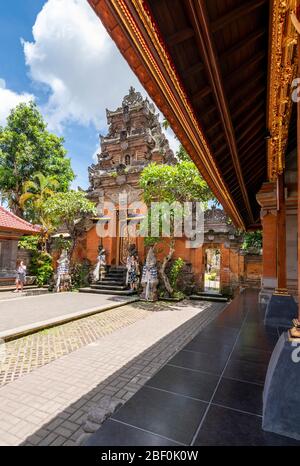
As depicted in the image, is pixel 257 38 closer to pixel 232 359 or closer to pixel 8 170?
pixel 232 359

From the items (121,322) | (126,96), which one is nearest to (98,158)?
(126,96)

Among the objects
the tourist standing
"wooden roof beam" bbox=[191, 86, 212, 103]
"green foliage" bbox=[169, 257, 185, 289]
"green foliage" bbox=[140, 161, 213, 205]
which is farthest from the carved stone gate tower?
"wooden roof beam" bbox=[191, 86, 212, 103]

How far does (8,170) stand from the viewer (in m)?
18.8

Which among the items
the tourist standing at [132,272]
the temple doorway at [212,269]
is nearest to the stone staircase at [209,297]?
the tourist standing at [132,272]

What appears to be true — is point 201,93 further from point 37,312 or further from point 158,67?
point 37,312

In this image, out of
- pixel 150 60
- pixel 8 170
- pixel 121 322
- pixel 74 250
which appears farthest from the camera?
pixel 8 170

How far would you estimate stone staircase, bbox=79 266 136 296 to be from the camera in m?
12.4

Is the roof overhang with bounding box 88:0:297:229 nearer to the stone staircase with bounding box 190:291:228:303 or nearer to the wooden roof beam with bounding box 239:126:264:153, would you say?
the wooden roof beam with bounding box 239:126:264:153

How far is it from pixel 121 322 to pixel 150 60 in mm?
6829

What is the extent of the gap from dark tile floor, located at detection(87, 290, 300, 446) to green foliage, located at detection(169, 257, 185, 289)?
8662 mm

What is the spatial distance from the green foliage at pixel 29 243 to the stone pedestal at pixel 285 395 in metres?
15.9

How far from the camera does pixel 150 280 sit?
11617mm

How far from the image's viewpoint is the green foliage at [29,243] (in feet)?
49.5

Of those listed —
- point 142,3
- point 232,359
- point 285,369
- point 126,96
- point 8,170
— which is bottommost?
point 232,359
